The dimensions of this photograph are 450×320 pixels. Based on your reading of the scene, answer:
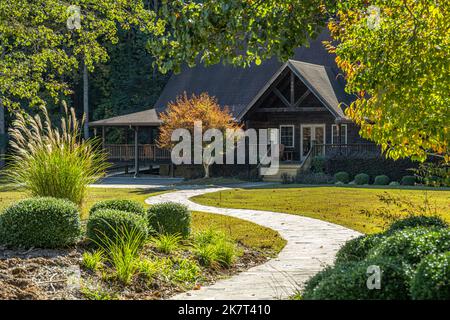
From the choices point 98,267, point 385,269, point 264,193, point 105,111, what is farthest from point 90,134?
point 385,269

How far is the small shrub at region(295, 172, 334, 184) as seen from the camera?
27078mm

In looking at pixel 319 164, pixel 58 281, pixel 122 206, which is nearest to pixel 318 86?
pixel 319 164

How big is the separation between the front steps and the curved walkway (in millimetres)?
13286

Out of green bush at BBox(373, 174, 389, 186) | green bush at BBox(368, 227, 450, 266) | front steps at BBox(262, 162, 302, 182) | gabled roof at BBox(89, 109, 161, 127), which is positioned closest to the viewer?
green bush at BBox(368, 227, 450, 266)

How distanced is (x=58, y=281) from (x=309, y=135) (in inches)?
1074

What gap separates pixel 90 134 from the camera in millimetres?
47500

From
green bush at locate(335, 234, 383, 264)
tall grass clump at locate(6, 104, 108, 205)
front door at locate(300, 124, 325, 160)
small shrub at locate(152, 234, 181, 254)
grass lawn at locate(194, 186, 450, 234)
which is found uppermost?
front door at locate(300, 124, 325, 160)

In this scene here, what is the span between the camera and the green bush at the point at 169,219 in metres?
10.0

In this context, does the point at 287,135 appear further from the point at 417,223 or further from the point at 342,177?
the point at 417,223

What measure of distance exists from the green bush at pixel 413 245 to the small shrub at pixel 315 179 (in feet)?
69.4

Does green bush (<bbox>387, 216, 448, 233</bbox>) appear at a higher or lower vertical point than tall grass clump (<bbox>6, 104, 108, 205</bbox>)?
lower

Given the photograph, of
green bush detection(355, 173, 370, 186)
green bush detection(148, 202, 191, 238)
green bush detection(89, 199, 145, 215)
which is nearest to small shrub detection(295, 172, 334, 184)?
green bush detection(355, 173, 370, 186)

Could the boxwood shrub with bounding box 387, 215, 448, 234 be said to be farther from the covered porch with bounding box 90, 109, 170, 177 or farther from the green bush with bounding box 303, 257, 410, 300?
the covered porch with bounding box 90, 109, 170, 177
